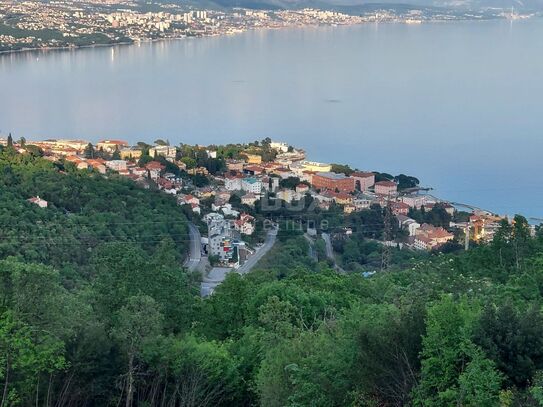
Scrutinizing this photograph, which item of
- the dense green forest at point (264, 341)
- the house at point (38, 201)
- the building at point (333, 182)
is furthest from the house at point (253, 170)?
the dense green forest at point (264, 341)

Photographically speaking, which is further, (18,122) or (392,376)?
(18,122)

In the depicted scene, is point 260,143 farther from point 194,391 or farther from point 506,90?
point 194,391

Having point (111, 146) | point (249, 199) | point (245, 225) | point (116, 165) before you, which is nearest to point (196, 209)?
point (245, 225)

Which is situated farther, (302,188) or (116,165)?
(116,165)

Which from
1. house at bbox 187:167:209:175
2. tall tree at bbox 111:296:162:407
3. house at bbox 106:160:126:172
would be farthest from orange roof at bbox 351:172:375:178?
tall tree at bbox 111:296:162:407

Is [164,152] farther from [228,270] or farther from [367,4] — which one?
[367,4]

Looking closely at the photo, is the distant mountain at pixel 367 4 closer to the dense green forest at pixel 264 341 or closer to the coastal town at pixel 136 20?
the coastal town at pixel 136 20

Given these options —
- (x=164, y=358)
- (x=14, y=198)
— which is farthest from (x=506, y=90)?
(x=164, y=358)
